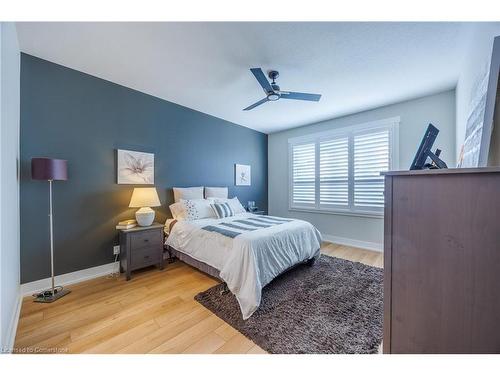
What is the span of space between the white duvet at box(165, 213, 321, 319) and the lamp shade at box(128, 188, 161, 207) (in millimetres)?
480

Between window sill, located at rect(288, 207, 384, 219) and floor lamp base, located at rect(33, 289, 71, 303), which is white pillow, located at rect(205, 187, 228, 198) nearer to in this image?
window sill, located at rect(288, 207, 384, 219)

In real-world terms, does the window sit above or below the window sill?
above

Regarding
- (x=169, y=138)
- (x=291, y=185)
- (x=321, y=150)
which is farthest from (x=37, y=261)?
(x=321, y=150)

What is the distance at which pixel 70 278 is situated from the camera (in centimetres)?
242

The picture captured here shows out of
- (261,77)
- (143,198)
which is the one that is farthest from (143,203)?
(261,77)

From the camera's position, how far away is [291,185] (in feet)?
16.1

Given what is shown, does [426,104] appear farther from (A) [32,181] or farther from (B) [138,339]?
(A) [32,181]

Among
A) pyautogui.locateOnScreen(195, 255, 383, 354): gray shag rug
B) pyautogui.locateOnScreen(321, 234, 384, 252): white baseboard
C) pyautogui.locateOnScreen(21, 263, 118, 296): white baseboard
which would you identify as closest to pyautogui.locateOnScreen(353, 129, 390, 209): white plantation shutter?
pyautogui.locateOnScreen(321, 234, 384, 252): white baseboard

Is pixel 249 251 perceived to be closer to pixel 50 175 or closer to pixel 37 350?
pixel 37 350

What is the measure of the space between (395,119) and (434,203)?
3.37 metres

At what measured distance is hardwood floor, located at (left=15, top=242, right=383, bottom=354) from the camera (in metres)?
1.47

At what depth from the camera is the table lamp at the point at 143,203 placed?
2.70 m

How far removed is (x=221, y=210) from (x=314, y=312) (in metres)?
1.94
